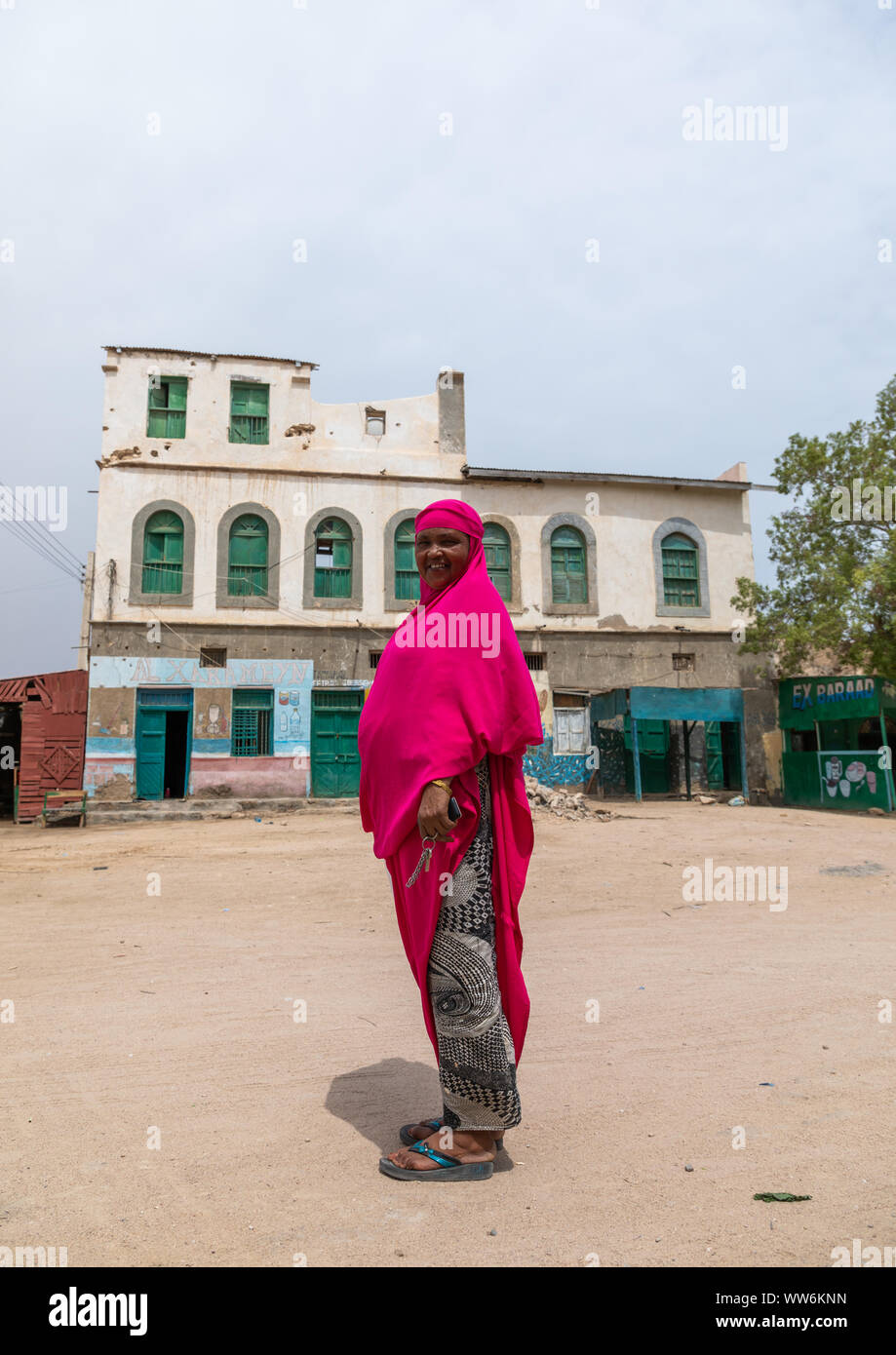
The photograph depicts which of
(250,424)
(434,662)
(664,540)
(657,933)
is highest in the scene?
(250,424)

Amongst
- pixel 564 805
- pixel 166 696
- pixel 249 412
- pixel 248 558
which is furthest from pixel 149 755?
pixel 564 805

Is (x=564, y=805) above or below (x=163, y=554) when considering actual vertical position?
below

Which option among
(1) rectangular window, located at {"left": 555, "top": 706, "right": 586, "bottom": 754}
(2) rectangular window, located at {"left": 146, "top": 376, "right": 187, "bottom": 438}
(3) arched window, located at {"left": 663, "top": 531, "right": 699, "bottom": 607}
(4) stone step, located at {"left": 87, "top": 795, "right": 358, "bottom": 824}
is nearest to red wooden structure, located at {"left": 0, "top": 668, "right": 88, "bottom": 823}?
(4) stone step, located at {"left": 87, "top": 795, "right": 358, "bottom": 824}

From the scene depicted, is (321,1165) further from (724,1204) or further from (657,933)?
(657,933)

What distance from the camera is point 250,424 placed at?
711 inches

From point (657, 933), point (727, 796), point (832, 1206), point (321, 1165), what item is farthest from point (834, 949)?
point (727, 796)

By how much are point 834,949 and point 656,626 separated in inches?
560

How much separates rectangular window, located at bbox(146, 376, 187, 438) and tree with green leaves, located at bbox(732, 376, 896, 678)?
12489 millimetres

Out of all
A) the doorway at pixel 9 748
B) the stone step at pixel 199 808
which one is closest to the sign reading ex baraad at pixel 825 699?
the stone step at pixel 199 808

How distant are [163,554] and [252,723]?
3.99 m

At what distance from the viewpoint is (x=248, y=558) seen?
17.7 m

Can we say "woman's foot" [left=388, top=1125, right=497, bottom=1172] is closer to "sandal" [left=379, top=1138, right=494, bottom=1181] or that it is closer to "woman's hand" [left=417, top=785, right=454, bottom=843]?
"sandal" [left=379, top=1138, right=494, bottom=1181]

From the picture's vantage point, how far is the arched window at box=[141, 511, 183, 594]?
1720 centimetres

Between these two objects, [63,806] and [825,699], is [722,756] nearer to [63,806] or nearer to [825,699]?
[825,699]
